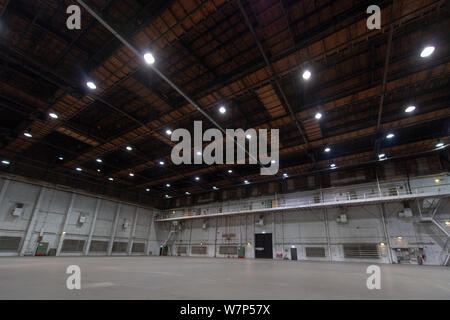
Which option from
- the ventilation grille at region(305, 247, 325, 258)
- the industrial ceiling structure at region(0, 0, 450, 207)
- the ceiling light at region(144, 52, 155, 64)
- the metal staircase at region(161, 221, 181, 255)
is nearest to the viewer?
the industrial ceiling structure at region(0, 0, 450, 207)

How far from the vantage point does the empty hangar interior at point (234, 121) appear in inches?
437

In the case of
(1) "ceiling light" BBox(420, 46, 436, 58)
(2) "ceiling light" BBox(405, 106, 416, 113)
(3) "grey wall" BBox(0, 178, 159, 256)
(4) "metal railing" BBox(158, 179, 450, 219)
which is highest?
(1) "ceiling light" BBox(420, 46, 436, 58)

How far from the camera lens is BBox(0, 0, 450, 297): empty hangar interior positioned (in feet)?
36.4

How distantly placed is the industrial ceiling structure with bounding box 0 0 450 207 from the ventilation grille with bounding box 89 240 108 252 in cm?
1669

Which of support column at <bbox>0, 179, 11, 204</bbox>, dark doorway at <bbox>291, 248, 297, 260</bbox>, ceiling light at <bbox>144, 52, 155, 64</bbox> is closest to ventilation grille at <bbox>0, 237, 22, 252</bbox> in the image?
support column at <bbox>0, 179, 11, 204</bbox>

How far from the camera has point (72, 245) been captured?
Result: 29.9 meters

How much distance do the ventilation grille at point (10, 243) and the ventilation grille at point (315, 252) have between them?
36747 mm

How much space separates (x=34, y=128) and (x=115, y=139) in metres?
7.16

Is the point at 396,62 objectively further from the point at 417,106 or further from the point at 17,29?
the point at 17,29

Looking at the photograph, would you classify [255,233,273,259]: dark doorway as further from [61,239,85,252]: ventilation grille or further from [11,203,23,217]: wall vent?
[11,203,23,217]: wall vent

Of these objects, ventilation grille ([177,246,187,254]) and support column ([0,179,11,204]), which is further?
ventilation grille ([177,246,187,254])

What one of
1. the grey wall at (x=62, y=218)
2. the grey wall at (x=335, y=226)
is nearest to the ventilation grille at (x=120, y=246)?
the grey wall at (x=62, y=218)
